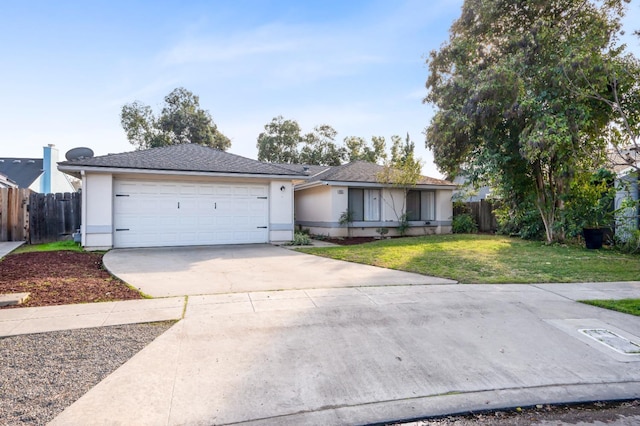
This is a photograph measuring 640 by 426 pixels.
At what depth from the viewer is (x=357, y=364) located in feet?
10.5

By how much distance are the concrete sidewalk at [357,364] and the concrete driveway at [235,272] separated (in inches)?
40.3

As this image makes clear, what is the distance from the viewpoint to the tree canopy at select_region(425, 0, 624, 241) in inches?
410

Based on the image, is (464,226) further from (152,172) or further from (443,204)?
(152,172)

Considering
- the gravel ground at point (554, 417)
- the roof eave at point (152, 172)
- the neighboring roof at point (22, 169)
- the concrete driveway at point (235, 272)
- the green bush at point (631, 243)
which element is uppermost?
the neighboring roof at point (22, 169)

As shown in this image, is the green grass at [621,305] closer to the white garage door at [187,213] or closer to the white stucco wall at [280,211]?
the white stucco wall at [280,211]

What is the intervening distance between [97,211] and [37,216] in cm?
360

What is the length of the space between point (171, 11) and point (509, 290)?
1051cm

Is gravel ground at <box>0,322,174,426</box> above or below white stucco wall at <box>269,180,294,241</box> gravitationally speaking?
below

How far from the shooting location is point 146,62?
448 inches

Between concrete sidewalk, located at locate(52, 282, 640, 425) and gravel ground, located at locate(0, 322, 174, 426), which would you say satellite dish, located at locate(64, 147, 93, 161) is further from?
gravel ground, located at locate(0, 322, 174, 426)

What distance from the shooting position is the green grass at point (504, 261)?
6.99 metres

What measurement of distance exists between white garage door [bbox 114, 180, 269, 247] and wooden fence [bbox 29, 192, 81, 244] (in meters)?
3.30

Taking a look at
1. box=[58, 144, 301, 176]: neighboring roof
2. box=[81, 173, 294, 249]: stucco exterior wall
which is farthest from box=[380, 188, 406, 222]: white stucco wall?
box=[81, 173, 294, 249]: stucco exterior wall

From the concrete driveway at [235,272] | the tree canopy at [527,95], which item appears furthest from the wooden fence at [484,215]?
the concrete driveway at [235,272]
